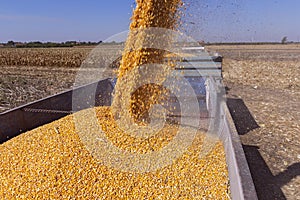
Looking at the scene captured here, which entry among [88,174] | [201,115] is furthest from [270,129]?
[88,174]

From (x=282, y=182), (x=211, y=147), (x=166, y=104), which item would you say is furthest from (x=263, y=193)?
(x=166, y=104)

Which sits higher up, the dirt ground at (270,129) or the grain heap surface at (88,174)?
the grain heap surface at (88,174)

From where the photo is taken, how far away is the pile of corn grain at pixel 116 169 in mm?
1980

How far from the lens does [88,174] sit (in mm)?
2094

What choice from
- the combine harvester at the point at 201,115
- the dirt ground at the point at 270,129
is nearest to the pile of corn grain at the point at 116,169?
the combine harvester at the point at 201,115

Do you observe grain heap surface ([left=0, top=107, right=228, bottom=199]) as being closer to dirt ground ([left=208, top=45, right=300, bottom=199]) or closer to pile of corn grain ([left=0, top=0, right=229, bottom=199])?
pile of corn grain ([left=0, top=0, right=229, bottom=199])

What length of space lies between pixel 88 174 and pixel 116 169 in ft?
0.77

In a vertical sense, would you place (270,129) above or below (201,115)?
below

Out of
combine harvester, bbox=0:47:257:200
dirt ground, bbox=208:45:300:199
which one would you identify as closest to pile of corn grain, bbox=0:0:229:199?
combine harvester, bbox=0:47:257:200

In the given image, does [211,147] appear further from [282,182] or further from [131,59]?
[131,59]

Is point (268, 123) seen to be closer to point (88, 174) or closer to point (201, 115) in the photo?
point (201, 115)

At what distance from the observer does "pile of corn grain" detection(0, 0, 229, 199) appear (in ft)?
6.50

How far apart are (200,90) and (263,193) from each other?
7.03 feet

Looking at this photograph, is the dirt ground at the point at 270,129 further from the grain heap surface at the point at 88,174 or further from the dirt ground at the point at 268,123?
the grain heap surface at the point at 88,174
